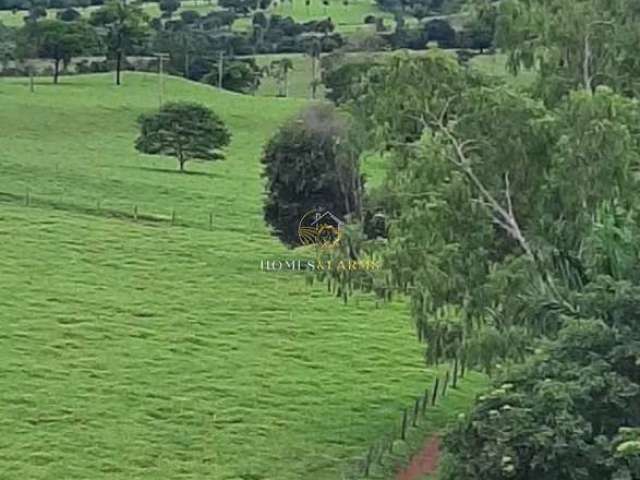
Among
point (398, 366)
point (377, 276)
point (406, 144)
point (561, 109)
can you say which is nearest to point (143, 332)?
point (398, 366)

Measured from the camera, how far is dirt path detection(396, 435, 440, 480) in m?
24.5

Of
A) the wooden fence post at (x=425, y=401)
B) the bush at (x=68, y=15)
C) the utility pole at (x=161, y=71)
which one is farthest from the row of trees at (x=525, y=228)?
the bush at (x=68, y=15)

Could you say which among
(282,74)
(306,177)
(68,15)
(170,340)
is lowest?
(170,340)

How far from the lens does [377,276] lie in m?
23.6

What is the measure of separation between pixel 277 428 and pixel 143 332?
7747 millimetres

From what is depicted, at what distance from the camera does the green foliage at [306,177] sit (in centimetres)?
4100

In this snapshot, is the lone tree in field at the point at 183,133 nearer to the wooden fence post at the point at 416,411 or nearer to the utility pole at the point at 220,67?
the utility pole at the point at 220,67

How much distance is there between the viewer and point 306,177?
41438 mm

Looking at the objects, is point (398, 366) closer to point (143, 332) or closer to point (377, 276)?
point (143, 332)

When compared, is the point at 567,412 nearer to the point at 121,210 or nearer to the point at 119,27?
the point at 121,210

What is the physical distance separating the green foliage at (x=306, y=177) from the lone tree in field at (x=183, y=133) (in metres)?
13.1

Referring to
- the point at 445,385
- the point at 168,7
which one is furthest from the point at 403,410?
the point at 168,7

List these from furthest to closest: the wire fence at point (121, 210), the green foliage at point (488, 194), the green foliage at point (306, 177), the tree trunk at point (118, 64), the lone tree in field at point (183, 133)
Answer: the tree trunk at point (118, 64)
the lone tree in field at point (183, 133)
the wire fence at point (121, 210)
the green foliage at point (306, 177)
the green foliage at point (488, 194)

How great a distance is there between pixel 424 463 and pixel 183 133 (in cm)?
3234
